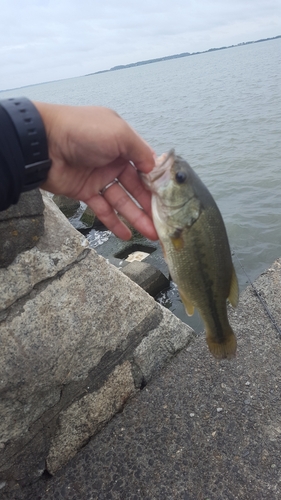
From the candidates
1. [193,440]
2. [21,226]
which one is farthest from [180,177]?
[193,440]

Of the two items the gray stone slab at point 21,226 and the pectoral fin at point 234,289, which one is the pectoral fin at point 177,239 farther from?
the gray stone slab at point 21,226

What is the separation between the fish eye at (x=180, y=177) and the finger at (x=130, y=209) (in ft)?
1.28

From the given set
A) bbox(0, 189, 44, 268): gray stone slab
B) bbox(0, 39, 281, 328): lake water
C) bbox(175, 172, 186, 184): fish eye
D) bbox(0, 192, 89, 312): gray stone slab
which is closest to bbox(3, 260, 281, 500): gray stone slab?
bbox(0, 192, 89, 312): gray stone slab

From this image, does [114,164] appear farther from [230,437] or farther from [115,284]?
[230,437]

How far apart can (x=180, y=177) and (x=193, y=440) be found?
2226mm

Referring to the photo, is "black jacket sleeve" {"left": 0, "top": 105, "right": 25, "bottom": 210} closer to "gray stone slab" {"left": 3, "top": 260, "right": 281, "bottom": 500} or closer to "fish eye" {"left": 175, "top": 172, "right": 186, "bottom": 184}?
"fish eye" {"left": 175, "top": 172, "right": 186, "bottom": 184}

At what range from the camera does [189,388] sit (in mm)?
3770

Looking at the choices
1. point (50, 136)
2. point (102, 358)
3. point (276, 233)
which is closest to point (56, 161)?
point (50, 136)

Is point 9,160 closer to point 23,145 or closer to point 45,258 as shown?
point 23,145

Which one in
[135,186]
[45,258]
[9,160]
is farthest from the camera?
[45,258]

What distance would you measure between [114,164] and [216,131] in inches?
733

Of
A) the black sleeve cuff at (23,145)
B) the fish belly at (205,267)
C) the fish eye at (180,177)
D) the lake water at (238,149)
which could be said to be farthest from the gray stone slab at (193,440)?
the lake water at (238,149)

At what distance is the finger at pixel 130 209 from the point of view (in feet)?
8.69

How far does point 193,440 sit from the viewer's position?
3.34 meters
